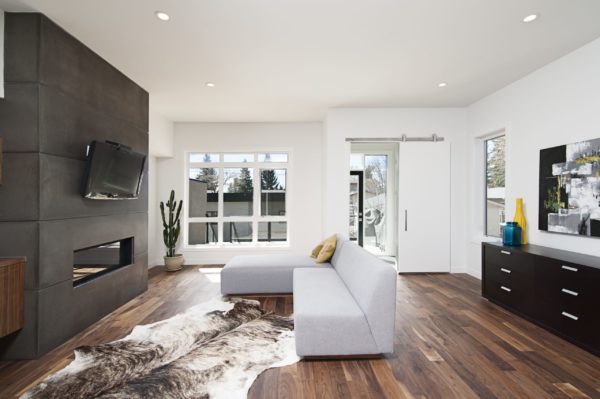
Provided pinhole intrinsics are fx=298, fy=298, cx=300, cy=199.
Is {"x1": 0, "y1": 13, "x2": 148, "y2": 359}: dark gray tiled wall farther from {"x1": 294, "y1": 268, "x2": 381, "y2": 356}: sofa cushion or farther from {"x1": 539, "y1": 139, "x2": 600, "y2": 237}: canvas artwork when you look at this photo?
{"x1": 539, "y1": 139, "x2": 600, "y2": 237}: canvas artwork

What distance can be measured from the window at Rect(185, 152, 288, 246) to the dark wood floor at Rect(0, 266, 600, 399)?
108 inches

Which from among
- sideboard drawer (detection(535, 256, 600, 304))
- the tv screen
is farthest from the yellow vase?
the tv screen

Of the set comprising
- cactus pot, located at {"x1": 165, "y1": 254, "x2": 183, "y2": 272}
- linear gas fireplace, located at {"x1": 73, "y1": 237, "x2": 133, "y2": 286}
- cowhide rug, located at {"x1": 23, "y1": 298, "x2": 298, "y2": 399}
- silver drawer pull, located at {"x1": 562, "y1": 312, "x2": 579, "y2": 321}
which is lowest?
cowhide rug, located at {"x1": 23, "y1": 298, "x2": 298, "y2": 399}

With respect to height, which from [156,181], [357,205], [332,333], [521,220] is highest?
[156,181]

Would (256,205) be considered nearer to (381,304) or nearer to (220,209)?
(220,209)

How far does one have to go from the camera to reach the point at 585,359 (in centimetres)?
236

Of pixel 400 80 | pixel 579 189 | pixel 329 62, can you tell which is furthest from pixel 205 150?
pixel 579 189

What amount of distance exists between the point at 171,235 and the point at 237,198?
1.44 m

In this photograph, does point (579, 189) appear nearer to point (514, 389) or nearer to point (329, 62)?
point (514, 389)

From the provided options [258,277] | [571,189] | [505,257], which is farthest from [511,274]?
[258,277]

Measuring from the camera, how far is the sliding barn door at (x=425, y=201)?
5074 millimetres

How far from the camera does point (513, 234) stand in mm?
3619

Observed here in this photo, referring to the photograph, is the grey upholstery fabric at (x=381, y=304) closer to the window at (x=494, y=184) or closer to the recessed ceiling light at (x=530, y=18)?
the recessed ceiling light at (x=530, y=18)

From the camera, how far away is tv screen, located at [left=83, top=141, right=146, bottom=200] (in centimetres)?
279
